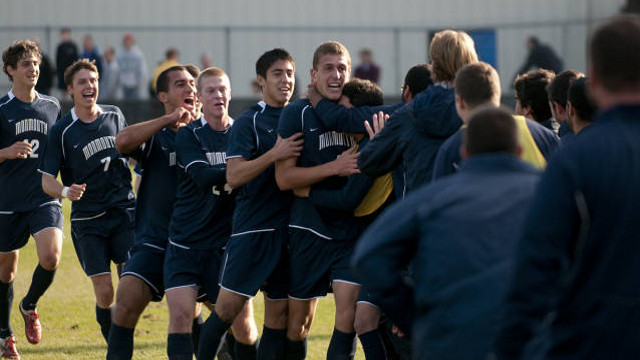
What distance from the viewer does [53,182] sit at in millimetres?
7449

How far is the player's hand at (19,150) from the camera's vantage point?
805 centimetres

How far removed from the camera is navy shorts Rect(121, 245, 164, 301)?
21.2 feet

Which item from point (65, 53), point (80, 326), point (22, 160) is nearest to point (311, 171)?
point (22, 160)

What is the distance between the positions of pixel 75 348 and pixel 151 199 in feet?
6.88

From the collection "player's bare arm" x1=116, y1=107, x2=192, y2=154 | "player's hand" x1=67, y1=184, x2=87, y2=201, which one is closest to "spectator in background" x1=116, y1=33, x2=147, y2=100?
"player's hand" x1=67, y1=184, x2=87, y2=201

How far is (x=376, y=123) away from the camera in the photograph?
567cm

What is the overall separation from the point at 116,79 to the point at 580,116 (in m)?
19.5

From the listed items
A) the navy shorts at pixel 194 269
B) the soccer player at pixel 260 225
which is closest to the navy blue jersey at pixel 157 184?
the navy shorts at pixel 194 269

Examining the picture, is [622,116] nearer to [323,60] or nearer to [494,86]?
[494,86]

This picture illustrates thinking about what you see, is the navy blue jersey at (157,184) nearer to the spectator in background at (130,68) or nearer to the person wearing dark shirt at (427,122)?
the person wearing dark shirt at (427,122)

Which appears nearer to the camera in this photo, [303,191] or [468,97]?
[468,97]

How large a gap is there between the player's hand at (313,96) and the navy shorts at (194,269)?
121 centimetres

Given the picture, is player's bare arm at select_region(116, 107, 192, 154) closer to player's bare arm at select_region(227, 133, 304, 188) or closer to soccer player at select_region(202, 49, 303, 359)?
soccer player at select_region(202, 49, 303, 359)

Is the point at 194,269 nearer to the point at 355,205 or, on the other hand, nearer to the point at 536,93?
the point at 355,205
